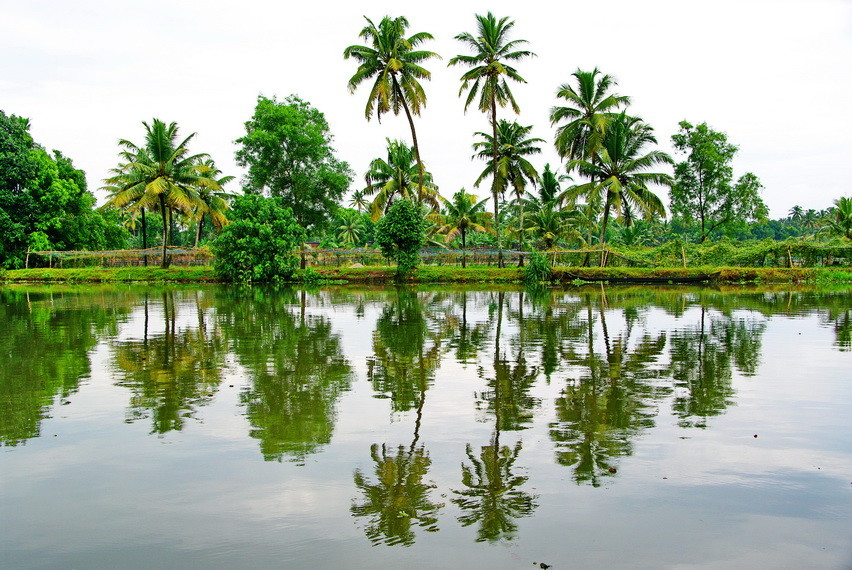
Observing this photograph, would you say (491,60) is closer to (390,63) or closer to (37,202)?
(390,63)

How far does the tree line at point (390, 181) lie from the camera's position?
107 feet

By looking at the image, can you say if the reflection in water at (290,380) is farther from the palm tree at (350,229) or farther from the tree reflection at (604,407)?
the palm tree at (350,229)

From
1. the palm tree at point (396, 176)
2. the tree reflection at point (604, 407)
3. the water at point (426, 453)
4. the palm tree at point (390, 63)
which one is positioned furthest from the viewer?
the palm tree at point (396, 176)

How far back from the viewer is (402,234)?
110 feet

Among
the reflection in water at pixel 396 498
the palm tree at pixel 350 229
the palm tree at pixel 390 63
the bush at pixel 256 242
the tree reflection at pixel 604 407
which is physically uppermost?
the palm tree at pixel 390 63

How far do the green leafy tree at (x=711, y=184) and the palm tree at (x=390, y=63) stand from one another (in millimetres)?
16906

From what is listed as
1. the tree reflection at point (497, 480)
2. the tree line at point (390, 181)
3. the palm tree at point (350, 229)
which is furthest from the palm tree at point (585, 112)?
the palm tree at point (350, 229)

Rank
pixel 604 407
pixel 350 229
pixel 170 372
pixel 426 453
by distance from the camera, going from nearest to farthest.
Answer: pixel 426 453 < pixel 604 407 < pixel 170 372 < pixel 350 229

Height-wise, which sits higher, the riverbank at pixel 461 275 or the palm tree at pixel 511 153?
the palm tree at pixel 511 153

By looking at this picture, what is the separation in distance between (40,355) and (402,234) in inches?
929

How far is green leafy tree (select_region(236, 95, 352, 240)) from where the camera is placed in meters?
40.8

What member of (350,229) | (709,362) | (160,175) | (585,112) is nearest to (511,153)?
(585,112)

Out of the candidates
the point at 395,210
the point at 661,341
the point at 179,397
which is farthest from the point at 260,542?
A: the point at 395,210

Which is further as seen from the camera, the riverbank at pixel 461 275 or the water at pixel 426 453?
the riverbank at pixel 461 275
